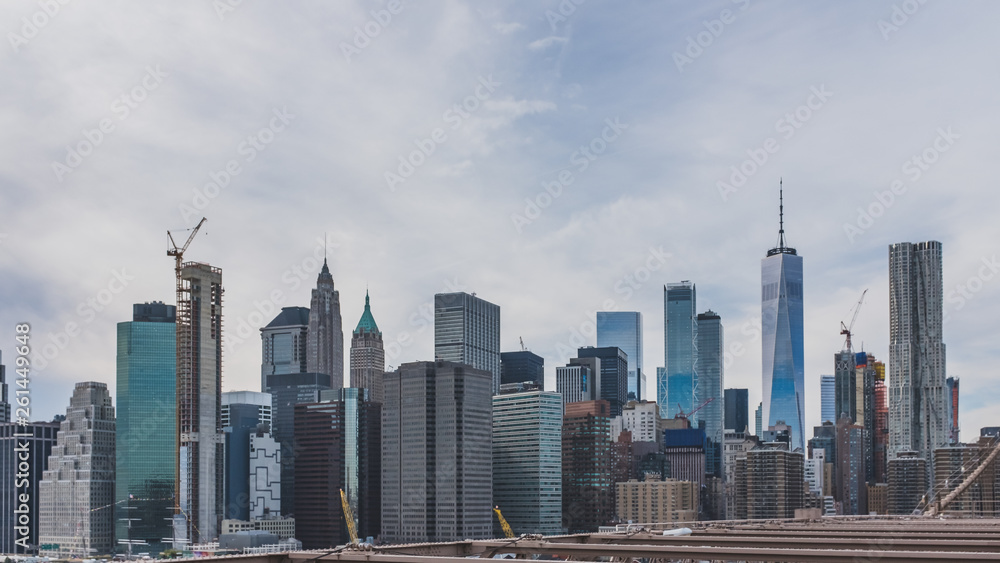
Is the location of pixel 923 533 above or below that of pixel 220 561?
below

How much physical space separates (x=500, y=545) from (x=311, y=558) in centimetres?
513

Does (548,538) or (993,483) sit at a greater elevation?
(548,538)

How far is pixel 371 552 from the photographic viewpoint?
63.5 ft

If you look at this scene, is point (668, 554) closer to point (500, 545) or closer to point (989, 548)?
point (500, 545)

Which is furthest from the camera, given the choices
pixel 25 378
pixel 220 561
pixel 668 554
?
pixel 25 378

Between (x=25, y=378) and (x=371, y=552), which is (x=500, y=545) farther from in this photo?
(x=25, y=378)

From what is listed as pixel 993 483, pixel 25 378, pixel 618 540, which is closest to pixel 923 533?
pixel 618 540

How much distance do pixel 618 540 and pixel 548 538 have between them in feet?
7.59

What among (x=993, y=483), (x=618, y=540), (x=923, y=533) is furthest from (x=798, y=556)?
(x=993, y=483)

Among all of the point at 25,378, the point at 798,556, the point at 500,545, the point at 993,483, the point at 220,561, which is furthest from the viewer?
the point at 993,483

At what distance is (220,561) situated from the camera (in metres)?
16.2

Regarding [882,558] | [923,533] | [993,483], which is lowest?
[993,483]

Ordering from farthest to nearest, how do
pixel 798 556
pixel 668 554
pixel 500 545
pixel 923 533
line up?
pixel 923 533
pixel 500 545
pixel 668 554
pixel 798 556

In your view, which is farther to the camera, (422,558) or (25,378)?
(25,378)
